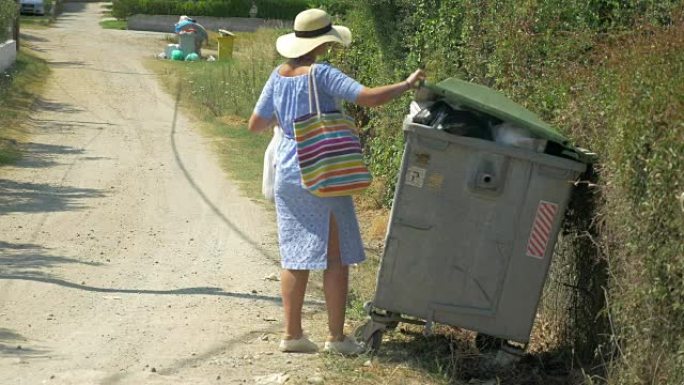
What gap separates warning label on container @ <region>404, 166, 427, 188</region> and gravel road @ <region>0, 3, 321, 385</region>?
1.11 metres

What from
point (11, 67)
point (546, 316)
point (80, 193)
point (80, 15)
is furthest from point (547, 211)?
point (80, 15)

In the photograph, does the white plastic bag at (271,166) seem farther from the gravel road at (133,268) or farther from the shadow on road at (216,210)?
the shadow on road at (216,210)

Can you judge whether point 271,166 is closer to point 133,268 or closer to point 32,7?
point 133,268

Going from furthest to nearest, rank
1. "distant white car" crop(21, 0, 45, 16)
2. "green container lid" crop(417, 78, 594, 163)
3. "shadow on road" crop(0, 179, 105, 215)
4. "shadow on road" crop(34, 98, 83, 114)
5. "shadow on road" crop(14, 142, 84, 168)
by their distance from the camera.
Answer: "distant white car" crop(21, 0, 45, 16) < "shadow on road" crop(34, 98, 83, 114) < "shadow on road" crop(14, 142, 84, 168) < "shadow on road" crop(0, 179, 105, 215) < "green container lid" crop(417, 78, 594, 163)

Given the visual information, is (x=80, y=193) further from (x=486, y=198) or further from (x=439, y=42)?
(x=486, y=198)

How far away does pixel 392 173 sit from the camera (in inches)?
440

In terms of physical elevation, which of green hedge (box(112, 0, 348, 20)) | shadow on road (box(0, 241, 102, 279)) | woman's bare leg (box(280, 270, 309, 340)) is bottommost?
green hedge (box(112, 0, 348, 20))

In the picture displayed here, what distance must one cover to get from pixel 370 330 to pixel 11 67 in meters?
22.2

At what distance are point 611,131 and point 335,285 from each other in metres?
1.67

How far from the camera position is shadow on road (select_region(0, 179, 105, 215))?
1128cm

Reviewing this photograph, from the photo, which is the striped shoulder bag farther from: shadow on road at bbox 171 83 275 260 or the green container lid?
shadow on road at bbox 171 83 275 260

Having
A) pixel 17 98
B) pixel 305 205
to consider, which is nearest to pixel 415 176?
pixel 305 205

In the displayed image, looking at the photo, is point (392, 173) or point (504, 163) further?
point (392, 173)

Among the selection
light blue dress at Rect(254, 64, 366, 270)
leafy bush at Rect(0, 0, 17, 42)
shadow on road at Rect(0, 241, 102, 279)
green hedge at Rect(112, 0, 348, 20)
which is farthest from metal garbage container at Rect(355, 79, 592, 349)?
green hedge at Rect(112, 0, 348, 20)
